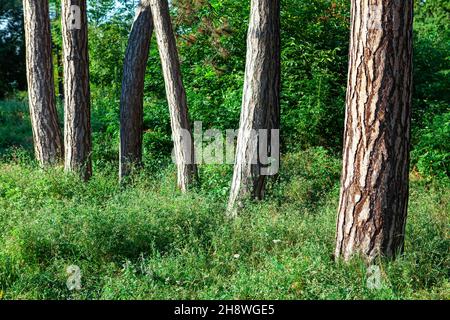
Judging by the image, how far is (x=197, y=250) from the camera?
19.0 ft

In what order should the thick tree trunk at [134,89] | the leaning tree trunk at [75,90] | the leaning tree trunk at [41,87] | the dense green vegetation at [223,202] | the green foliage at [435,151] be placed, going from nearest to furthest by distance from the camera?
the dense green vegetation at [223,202]
the leaning tree trunk at [75,90]
the green foliage at [435,151]
the leaning tree trunk at [41,87]
the thick tree trunk at [134,89]

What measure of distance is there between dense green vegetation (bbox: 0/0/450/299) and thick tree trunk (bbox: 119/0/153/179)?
561mm

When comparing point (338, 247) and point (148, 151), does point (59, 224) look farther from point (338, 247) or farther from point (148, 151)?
point (148, 151)

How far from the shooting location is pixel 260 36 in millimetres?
7531

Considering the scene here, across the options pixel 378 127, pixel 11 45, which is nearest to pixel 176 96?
pixel 378 127

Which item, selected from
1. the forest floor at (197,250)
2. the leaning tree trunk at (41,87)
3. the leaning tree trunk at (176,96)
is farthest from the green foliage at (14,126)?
the forest floor at (197,250)

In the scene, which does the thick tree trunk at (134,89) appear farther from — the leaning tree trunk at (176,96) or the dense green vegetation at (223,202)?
the leaning tree trunk at (176,96)

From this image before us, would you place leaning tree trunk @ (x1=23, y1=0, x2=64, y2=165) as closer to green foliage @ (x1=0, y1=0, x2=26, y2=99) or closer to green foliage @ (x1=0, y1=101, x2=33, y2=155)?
green foliage @ (x1=0, y1=101, x2=33, y2=155)

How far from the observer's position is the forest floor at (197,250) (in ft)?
15.7

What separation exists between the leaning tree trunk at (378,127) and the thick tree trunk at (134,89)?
19.6 ft

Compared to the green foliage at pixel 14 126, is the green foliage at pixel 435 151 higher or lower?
lower

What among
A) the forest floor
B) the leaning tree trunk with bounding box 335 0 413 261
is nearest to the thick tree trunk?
the forest floor

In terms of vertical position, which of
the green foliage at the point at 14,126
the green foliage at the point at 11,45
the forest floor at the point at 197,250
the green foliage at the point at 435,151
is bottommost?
the forest floor at the point at 197,250

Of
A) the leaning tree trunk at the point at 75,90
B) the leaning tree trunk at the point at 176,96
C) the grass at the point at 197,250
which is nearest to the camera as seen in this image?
the grass at the point at 197,250
